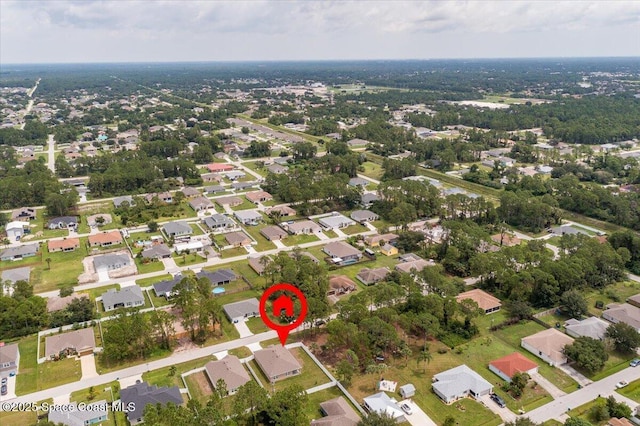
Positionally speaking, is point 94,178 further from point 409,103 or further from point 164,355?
point 409,103

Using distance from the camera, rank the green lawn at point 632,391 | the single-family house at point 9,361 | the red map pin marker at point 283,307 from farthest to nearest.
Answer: the red map pin marker at point 283,307
the single-family house at point 9,361
the green lawn at point 632,391

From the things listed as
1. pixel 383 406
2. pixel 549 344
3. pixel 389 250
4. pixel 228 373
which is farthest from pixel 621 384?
pixel 228 373

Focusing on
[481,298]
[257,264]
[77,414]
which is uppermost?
[481,298]

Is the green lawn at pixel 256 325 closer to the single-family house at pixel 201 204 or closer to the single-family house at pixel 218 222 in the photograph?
the single-family house at pixel 218 222

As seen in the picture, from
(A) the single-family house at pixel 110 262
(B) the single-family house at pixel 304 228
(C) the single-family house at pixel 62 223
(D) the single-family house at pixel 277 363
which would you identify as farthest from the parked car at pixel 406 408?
(C) the single-family house at pixel 62 223

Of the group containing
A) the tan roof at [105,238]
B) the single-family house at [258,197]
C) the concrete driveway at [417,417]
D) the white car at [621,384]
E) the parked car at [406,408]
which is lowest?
the concrete driveway at [417,417]

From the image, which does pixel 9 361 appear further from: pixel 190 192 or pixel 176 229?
pixel 190 192

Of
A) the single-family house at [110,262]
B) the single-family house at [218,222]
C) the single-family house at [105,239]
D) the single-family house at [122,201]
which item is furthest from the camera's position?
the single-family house at [122,201]
